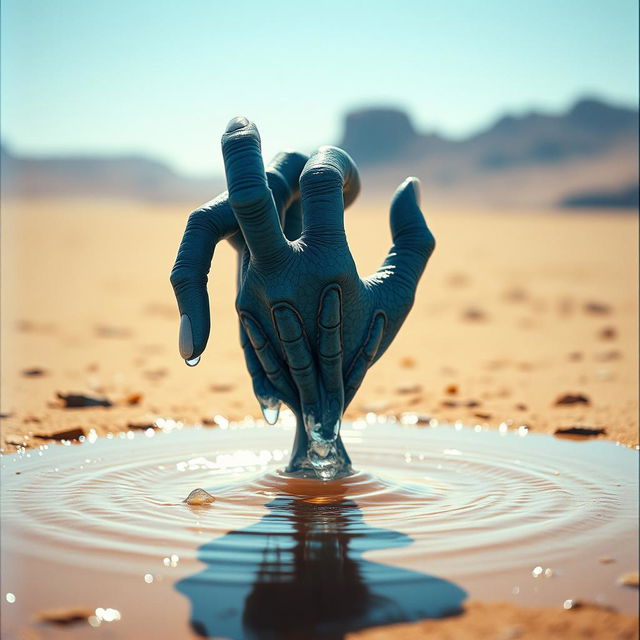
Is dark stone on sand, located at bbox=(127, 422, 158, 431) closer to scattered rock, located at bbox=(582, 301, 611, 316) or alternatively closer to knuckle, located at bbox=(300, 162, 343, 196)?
knuckle, located at bbox=(300, 162, 343, 196)

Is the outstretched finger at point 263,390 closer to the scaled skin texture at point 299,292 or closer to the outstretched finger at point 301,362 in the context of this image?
the scaled skin texture at point 299,292

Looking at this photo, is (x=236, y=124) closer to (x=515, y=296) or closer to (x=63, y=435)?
(x=63, y=435)

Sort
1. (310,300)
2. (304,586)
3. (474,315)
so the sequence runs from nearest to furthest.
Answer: (304,586) → (310,300) → (474,315)

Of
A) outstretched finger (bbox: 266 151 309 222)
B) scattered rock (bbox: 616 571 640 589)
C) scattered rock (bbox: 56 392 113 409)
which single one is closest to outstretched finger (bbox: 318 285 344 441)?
outstretched finger (bbox: 266 151 309 222)

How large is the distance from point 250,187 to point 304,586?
2.26 metres

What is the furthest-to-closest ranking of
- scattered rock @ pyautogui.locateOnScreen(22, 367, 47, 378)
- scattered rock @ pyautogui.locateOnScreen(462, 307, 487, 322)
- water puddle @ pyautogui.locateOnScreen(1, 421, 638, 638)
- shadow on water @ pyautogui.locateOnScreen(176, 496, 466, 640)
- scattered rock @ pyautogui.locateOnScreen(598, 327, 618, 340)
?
scattered rock @ pyautogui.locateOnScreen(462, 307, 487, 322), scattered rock @ pyautogui.locateOnScreen(598, 327, 618, 340), scattered rock @ pyautogui.locateOnScreen(22, 367, 47, 378), water puddle @ pyautogui.locateOnScreen(1, 421, 638, 638), shadow on water @ pyautogui.locateOnScreen(176, 496, 466, 640)

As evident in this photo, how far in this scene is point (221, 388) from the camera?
10.6 metres

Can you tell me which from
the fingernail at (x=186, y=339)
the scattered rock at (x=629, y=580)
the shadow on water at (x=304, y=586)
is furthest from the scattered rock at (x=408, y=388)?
the scattered rock at (x=629, y=580)

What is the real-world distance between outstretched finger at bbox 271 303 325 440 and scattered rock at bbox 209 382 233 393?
494 cm

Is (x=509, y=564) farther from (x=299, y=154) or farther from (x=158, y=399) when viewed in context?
(x=158, y=399)

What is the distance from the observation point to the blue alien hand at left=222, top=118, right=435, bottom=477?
16.4ft

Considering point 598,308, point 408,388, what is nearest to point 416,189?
point 408,388

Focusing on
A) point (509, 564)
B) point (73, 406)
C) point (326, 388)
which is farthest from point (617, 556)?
point (73, 406)

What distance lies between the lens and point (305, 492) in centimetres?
548
